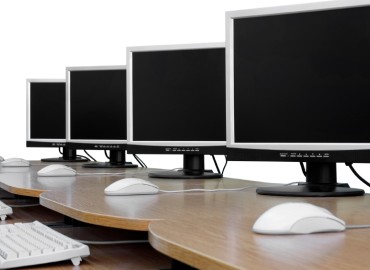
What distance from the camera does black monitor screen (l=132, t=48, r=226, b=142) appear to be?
261cm

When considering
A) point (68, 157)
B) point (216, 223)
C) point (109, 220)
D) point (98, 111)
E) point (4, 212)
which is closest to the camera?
point (216, 223)

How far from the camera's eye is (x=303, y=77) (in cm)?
197

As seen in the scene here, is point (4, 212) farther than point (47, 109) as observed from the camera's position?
No

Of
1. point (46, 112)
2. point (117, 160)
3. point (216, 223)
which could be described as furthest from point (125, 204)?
point (46, 112)

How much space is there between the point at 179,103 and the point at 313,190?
0.90m

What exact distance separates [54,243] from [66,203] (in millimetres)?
221

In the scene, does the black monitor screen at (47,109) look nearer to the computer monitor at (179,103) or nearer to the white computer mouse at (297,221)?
the computer monitor at (179,103)

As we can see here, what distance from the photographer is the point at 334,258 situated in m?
0.96

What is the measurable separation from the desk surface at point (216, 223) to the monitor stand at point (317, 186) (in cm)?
5

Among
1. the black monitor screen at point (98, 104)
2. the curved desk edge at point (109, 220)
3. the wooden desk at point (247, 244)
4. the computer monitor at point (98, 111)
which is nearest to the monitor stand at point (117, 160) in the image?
the computer monitor at point (98, 111)

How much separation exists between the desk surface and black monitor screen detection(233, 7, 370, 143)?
0.72 feet

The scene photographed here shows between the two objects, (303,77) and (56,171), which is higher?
(303,77)

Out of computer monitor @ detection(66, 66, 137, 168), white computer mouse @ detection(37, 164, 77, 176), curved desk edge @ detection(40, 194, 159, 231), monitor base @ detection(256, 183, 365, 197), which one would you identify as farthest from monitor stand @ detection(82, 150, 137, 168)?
curved desk edge @ detection(40, 194, 159, 231)

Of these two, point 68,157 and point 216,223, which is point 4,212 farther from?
point 68,157
